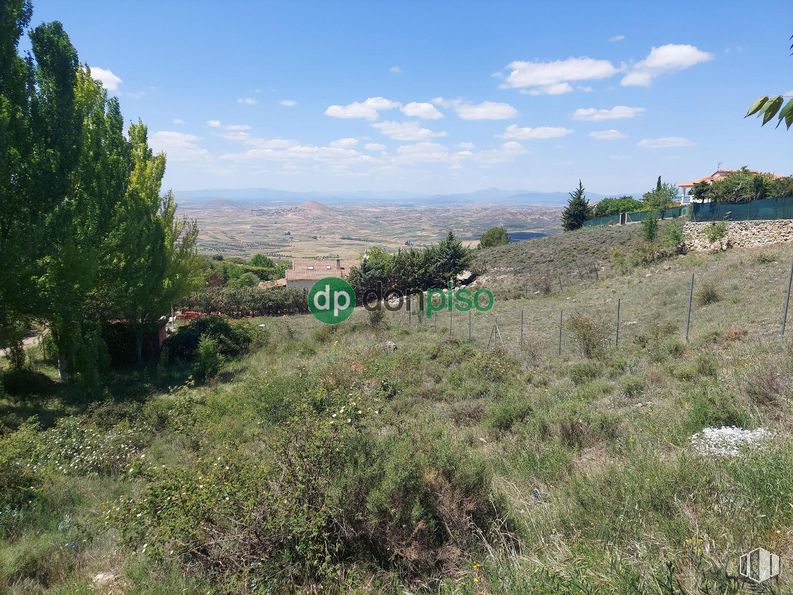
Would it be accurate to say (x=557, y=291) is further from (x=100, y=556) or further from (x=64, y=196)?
(x=100, y=556)

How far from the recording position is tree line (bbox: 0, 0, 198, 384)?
10.1m

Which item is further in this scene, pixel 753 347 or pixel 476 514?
pixel 753 347

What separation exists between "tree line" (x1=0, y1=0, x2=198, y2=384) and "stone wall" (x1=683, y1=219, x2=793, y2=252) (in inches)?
1124

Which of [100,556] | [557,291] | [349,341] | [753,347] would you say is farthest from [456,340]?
[557,291]

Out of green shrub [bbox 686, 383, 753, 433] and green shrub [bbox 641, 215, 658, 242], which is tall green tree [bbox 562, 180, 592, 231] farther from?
green shrub [bbox 686, 383, 753, 433]

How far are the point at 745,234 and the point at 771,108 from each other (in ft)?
103

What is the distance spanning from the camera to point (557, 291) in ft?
90.4

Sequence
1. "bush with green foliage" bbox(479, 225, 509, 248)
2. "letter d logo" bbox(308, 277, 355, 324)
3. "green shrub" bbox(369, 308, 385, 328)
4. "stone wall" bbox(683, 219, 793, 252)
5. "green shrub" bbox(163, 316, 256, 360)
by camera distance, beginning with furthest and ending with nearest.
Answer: "bush with green foliage" bbox(479, 225, 509, 248), "letter d logo" bbox(308, 277, 355, 324), "stone wall" bbox(683, 219, 793, 252), "green shrub" bbox(369, 308, 385, 328), "green shrub" bbox(163, 316, 256, 360)

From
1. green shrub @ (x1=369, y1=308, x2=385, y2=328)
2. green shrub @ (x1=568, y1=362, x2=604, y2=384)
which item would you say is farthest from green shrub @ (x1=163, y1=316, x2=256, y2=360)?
green shrub @ (x1=568, y1=362, x2=604, y2=384)

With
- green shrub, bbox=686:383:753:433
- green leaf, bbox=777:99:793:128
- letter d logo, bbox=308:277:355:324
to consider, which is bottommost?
letter d logo, bbox=308:277:355:324

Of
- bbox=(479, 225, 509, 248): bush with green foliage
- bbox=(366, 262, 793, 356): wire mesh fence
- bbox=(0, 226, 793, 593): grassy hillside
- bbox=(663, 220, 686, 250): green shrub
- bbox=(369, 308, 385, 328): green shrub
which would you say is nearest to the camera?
bbox=(0, 226, 793, 593): grassy hillside

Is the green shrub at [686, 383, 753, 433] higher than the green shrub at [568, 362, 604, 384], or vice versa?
the green shrub at [686, 383, 753, 433]

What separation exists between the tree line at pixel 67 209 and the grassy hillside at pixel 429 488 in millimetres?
3404

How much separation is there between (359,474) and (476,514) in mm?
1107
